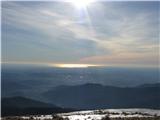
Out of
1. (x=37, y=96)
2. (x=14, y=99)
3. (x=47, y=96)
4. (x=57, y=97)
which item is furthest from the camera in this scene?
(x=57, y=97)

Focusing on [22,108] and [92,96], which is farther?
[92,96]

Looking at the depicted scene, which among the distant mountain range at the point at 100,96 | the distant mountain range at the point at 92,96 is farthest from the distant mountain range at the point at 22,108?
the distant mountain range at the point at 92,96

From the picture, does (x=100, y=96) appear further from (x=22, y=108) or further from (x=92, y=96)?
(x=22, y=108)

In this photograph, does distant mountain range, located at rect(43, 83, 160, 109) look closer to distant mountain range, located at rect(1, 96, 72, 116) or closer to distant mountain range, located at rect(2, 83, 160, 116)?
distant mountain range, located at rect(2, 83, 160, 116)

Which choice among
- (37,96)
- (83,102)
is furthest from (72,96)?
(37,96)

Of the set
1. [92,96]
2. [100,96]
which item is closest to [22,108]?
[100,96]

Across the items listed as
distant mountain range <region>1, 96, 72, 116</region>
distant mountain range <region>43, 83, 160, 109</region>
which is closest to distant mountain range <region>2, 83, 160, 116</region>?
distant mountain range <region>43, 83, 160, 109</region>

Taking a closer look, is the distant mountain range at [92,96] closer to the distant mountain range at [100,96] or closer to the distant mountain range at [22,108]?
the distant mountain range at [100,96]

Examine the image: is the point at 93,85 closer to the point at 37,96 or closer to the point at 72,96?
the point at 72,96
